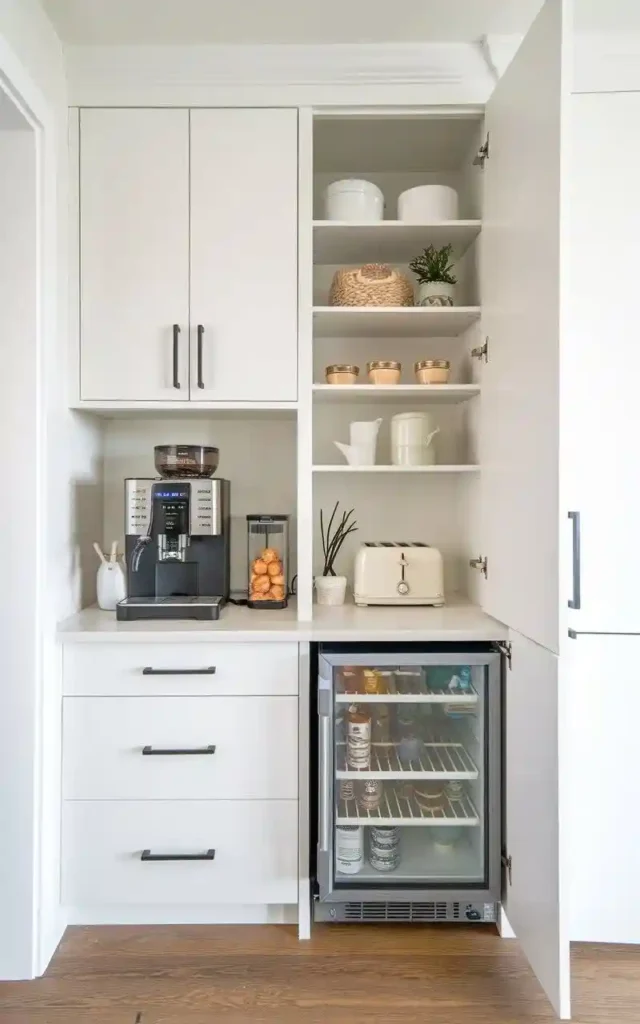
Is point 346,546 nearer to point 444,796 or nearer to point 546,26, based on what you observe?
point 444,796

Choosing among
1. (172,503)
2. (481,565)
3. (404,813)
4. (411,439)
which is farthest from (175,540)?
(404,813)

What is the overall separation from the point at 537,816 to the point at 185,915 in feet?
3.50

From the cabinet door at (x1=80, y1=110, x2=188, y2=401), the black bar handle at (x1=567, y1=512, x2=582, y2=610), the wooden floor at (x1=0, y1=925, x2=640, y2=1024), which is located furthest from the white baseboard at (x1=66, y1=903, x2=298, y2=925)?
the cabinet door at (x1=80, y1=110, x2=188, y2=401)

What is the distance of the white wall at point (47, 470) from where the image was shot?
168 centimetres

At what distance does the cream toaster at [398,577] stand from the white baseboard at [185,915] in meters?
0.94

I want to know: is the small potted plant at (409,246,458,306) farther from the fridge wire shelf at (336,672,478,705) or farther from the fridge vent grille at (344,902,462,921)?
the fridge vent grille at (344,902,462,921)

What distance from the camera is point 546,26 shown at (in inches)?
56.5

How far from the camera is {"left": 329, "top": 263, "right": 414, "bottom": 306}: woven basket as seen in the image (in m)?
2.04

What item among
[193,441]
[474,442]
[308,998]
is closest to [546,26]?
[474,442]

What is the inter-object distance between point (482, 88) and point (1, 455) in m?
1.72

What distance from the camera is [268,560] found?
214cm

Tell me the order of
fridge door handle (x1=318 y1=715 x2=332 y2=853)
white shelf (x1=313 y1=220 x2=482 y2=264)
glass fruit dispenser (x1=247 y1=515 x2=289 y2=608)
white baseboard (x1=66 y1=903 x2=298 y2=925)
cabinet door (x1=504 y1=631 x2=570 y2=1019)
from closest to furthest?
cabinet door (x1=504 y1=631 x2=570 y2=1019), fridge door handle (x1=318 y1=715 x2=332 y2=853), white baseboard (x1=66 y1=903 x2=298 y2=925), white shelf (x1=313 y1=220 x2=482 y2=264), glass fruit dispenser (x1=247 y1=515 x2=289 y2=608)

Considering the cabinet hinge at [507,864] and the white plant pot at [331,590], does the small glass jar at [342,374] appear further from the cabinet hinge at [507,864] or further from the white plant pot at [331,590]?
the cabinet hinge at [507,864]

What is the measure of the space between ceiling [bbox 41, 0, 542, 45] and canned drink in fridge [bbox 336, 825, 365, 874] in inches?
89.4
